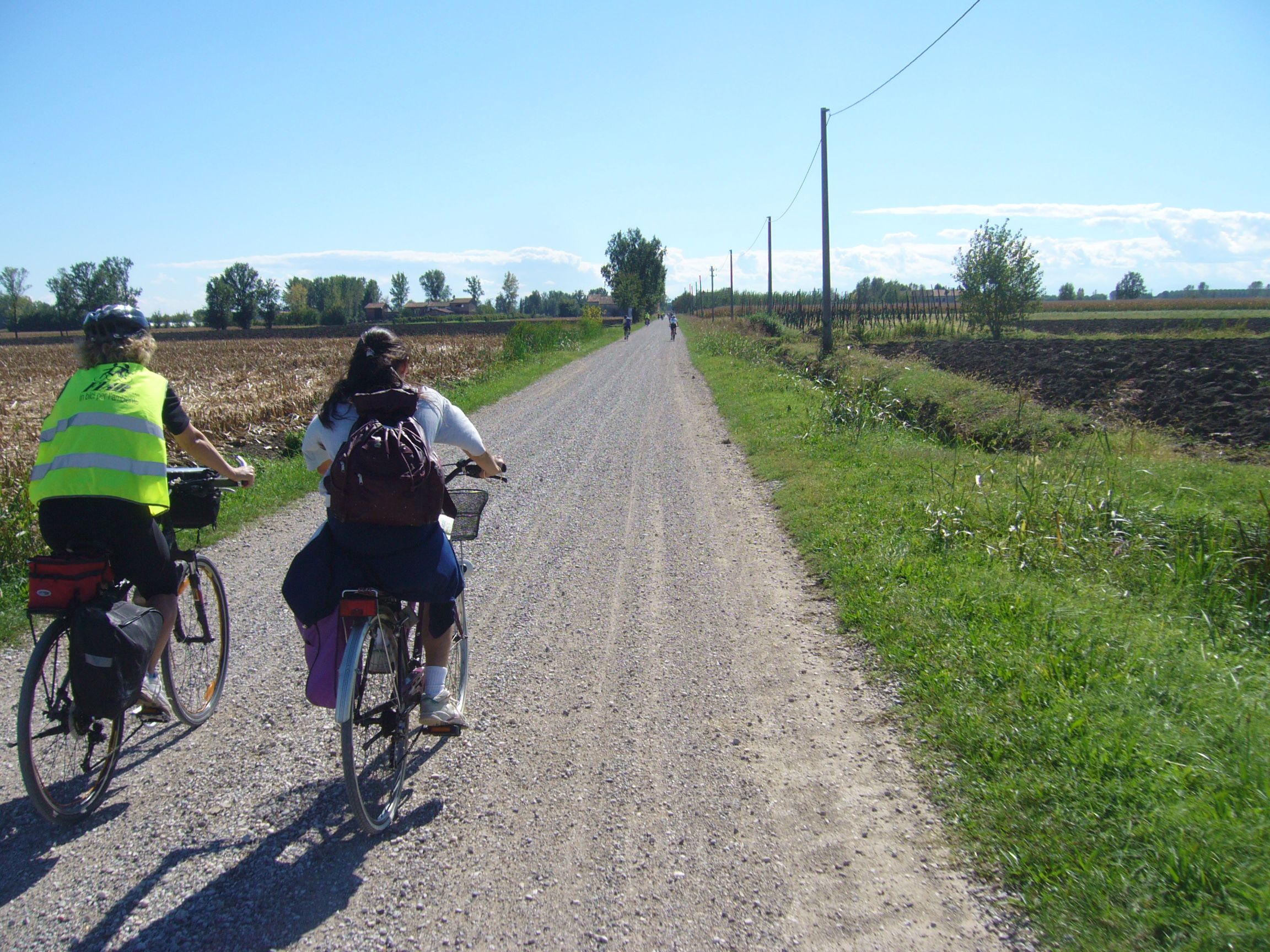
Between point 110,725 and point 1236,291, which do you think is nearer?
point 110,725

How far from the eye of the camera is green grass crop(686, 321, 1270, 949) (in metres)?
2.54

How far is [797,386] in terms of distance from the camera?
701 inches

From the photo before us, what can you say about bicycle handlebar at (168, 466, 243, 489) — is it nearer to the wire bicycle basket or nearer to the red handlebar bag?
the red handlebar bag

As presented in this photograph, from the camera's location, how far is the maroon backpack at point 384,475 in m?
2.70

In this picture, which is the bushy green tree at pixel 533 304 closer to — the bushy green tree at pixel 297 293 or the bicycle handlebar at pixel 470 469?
the bushy green tree at pixel 297 293

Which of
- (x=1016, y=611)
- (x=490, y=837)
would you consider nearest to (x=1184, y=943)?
(x=490, y=837)

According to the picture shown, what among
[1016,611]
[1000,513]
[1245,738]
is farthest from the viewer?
[1000,513]

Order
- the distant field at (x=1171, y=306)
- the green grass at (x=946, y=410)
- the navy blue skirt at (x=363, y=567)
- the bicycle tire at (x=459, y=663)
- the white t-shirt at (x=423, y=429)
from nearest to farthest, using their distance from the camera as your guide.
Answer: the navy blue skirt at (x=363, y=567) → the white t-shirt at (x=423, y=429) → the bicycle tire at (x=459, y=663) → the green grass at (x=946, y=410) → the distant field at (x=1171, y=306)

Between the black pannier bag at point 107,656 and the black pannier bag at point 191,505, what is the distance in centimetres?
60

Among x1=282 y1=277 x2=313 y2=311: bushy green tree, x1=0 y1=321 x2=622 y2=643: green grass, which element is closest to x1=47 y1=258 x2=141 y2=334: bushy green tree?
x1=282 y1=277 x2=313 y2=311: bushy green tree

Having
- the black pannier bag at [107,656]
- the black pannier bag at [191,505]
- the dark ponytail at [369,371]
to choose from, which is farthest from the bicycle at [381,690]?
the black pannier bag at [191,505]

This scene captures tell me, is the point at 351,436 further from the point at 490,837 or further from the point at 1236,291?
the point at 1236,291

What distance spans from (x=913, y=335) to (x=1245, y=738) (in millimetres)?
41015

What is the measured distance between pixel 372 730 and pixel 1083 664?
11.6ft
